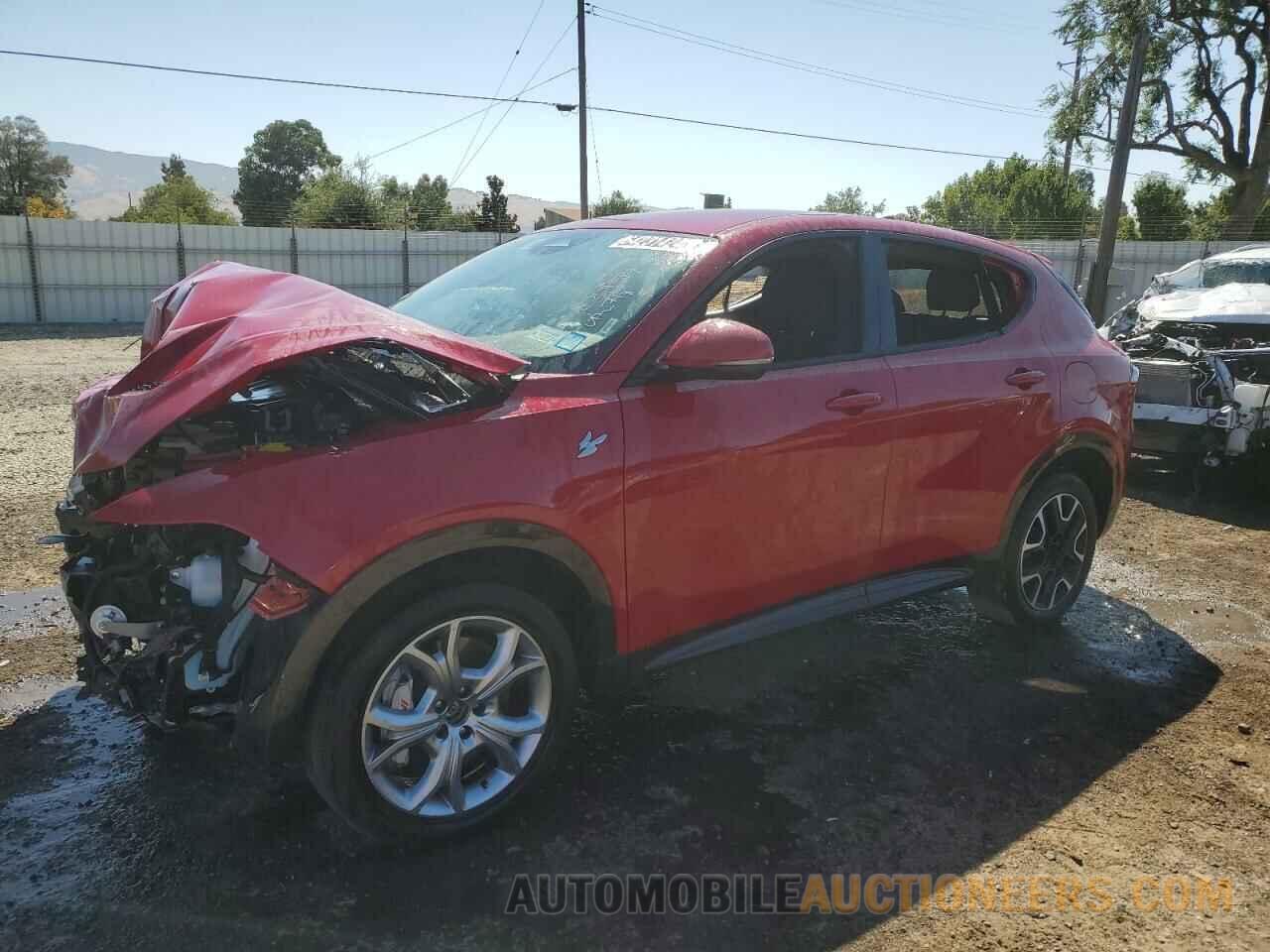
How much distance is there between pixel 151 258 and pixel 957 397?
78.2 feet

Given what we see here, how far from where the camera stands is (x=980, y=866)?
267 cm

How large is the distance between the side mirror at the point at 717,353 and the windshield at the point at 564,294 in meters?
0.22

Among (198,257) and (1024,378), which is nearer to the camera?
(1024,378)

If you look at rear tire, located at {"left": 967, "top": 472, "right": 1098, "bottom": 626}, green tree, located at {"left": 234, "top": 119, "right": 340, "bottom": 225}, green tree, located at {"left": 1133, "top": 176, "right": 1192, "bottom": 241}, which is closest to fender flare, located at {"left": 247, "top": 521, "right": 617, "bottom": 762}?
rear tire, located at {"left": 967, "top": 472, "right": 1098, "bottom": 626}

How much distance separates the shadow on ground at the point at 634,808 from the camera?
7.79ft

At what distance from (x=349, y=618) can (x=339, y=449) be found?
447 mm

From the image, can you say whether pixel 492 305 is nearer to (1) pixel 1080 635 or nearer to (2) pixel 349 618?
(2) pixel 349 618

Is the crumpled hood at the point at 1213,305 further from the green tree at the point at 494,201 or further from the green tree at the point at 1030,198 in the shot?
the green tree at the point at 494,201

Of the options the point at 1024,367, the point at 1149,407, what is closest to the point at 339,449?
the point at 1024,367

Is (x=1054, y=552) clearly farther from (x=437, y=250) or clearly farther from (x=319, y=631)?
(x=437, y=250)

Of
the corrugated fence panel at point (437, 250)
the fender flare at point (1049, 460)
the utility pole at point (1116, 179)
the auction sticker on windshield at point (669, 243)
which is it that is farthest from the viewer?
the corrugated fence panel at point (437, 250)

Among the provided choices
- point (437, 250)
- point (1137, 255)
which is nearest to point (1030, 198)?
point (1137, 255)

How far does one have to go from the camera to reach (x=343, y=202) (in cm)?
4597

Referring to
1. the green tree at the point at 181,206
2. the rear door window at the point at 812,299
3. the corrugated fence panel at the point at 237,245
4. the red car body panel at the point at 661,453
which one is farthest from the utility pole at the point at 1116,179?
the green tree at the point at 181,206
